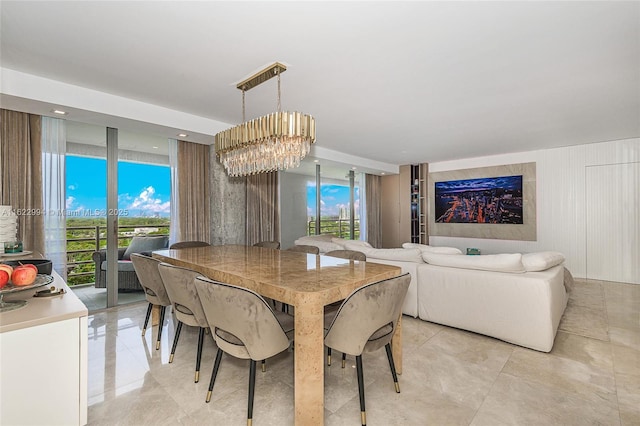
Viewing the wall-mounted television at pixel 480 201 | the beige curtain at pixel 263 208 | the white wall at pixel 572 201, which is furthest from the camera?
the wall-mounted television at pixel 480 201

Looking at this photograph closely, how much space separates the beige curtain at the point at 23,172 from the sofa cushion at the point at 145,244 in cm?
91

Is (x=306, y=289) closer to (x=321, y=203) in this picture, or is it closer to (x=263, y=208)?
(x=263, y=208)

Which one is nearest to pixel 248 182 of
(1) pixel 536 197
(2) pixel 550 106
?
(2) pixel 550 106

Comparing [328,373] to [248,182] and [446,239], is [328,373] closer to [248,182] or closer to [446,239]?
[248,182]

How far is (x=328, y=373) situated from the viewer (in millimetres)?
2254

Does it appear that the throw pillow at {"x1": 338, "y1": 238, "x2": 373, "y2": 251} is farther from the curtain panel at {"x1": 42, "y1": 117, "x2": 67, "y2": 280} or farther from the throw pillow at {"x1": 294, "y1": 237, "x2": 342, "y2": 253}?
the curtain panel at {"x1": 42, "y1": 117, "x2": 67, "y2": 280}

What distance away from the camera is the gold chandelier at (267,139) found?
7.97 ft

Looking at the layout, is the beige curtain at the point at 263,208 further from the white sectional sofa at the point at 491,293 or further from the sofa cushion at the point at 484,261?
the sofa cushion at the point at 484,261

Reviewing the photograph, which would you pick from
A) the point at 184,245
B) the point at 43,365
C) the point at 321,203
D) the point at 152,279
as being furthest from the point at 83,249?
the point at 321,203

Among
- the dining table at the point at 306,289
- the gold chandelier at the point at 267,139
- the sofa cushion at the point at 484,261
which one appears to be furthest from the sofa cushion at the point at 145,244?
the sofa cushion at the point at 484,261

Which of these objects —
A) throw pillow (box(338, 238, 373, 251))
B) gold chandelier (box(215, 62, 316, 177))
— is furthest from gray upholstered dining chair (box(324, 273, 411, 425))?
throw pillow (box(338, 238, 373, 251))

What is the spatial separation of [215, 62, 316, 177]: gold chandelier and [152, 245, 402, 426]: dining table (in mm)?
994

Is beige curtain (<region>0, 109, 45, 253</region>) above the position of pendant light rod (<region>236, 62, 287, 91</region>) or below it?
below

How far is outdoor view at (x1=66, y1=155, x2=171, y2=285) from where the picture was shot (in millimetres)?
3566
